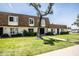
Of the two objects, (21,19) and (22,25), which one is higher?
(21,19)

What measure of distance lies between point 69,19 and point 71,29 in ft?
0.87

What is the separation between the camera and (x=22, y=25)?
4699mm

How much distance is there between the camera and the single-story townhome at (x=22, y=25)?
182 inches

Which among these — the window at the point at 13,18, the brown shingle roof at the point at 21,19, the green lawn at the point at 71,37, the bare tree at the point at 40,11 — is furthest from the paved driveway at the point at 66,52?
the window at the point at 13,18

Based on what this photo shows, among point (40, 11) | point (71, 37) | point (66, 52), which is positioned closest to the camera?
point (66, 52)

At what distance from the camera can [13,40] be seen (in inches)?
180

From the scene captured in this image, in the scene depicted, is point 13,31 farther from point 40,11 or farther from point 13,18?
point 40,11

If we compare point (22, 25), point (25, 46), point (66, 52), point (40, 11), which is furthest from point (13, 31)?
point (66, 52)

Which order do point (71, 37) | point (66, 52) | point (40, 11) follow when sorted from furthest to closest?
point (71, 37) → point (40, 11) → point (66, 52)

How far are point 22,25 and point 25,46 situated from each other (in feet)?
1.53

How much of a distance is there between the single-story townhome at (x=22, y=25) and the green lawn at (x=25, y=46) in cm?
20

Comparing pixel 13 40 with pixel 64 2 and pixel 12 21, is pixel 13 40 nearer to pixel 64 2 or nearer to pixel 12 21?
pixel 12 21

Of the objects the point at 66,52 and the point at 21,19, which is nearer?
the point at 66,52

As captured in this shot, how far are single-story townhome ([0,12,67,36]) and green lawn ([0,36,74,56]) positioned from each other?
7.8 inches
